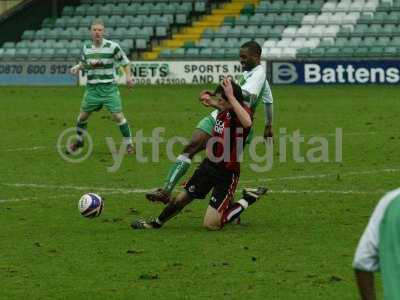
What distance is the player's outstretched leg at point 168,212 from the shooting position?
12.2 meters

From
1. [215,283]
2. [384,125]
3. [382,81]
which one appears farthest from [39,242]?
[382,81]

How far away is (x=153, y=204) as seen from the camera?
14.3 meters

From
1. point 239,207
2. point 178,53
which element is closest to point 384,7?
point 178,53

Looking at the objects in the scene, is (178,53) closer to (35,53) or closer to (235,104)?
(35,53)

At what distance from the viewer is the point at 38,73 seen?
42.4 m

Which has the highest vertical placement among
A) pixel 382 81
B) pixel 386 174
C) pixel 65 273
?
pixel 65 273

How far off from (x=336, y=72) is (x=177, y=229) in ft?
88.0

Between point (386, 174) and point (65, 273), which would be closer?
point (65, 273)

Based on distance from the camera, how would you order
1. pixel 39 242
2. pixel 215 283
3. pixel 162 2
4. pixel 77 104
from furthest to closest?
pixel 162 2
pixel 77 104
pixel 39 242
pixel 215 283

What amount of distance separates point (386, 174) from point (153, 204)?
4172 mm

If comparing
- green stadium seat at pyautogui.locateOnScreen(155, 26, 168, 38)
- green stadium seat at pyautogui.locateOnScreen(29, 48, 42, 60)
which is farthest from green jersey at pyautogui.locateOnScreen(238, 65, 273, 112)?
green stadium seat at pyautogui.locateOnScreen(155, 26, 168, 38)

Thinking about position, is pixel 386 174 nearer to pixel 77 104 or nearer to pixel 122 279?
pixel 122 279

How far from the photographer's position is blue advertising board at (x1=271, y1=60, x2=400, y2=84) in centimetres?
3794

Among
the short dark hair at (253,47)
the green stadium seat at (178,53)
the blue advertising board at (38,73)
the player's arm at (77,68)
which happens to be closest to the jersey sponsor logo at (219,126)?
the short dark hair at (253,47)
